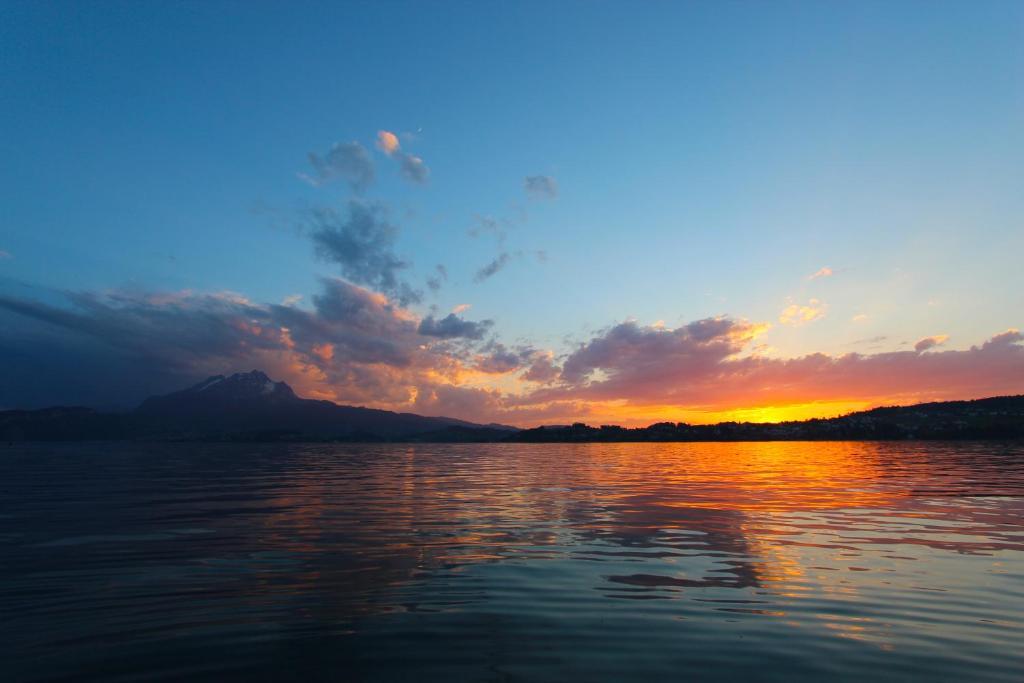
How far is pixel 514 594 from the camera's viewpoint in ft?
47.8

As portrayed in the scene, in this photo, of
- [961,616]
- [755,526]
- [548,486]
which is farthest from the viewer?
[548,486]

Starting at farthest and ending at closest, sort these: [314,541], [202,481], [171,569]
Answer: [202,481]
[314,541]
[171,569]

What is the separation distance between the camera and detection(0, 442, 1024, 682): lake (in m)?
10.0

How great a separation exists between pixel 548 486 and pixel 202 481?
33.3 m

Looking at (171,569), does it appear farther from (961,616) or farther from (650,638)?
(961,616)

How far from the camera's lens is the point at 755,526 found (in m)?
25.3

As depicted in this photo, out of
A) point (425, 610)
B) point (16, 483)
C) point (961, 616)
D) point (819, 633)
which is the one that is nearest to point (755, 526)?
→ point (961, 616)

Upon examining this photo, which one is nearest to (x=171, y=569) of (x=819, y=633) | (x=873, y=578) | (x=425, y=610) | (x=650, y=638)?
(x=425, y=610)

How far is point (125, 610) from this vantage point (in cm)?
1297

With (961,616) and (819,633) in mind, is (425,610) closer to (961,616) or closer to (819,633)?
(819,633)

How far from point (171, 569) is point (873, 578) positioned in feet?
68.9

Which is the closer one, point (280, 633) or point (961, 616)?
point (280, 633)

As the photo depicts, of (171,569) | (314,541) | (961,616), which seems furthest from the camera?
A: (314,541)

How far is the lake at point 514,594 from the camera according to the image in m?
10.0
